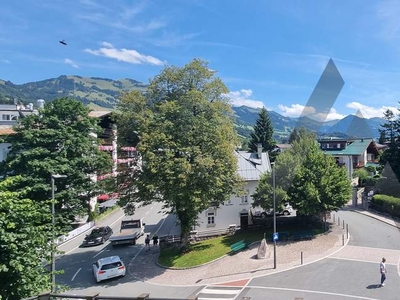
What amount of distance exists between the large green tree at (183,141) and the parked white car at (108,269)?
5.41 meters

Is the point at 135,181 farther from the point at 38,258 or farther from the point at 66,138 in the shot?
the point at 38,258

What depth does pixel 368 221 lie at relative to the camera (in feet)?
119

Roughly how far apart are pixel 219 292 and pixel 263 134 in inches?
2177

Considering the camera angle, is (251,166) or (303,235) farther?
(251,166)

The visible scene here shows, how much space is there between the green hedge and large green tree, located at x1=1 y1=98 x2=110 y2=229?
3271cm

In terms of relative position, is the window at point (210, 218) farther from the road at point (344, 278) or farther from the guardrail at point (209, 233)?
the road at point (344, 278)

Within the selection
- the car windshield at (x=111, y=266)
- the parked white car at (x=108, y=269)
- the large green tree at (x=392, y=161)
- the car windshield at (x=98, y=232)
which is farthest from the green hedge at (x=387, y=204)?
the car windshield at (x=98, y=232)

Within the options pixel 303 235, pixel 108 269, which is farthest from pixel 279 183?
pixel 108 269

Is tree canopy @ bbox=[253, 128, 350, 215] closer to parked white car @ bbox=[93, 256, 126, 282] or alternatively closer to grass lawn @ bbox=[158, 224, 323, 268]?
grass lawn @ bbox=[158, 224, 323, 268]

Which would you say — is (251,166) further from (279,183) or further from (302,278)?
(302,278)

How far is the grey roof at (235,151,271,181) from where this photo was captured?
38438mm

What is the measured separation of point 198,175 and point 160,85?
30.7ft

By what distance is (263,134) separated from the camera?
241ft

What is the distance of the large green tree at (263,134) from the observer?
7312 centimetres
